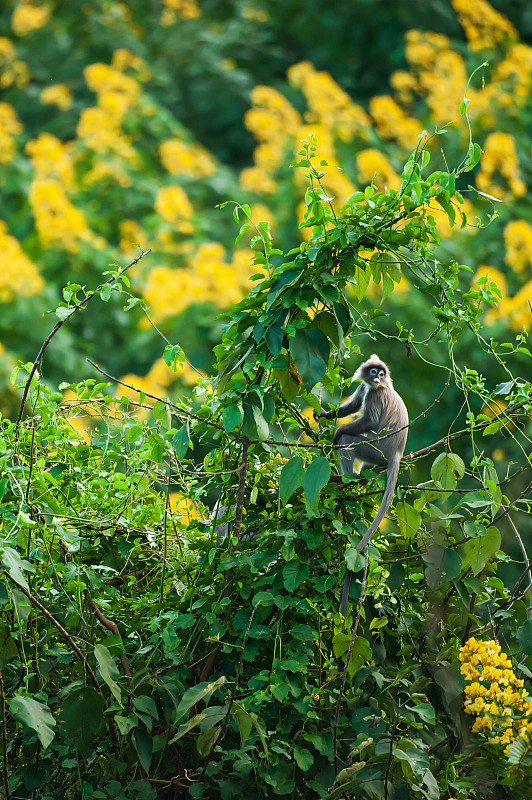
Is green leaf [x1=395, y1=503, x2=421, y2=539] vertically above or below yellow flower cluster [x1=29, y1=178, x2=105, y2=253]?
above

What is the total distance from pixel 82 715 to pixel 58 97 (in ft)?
18.1

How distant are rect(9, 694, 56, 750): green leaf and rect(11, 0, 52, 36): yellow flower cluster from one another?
6.21 metres

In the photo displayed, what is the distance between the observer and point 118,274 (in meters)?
1.63

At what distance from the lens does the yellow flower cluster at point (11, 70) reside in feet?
21.0

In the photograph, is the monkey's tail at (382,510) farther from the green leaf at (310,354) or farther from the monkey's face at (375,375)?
the monkey's face at (375,375)

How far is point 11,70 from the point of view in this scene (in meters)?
6.45

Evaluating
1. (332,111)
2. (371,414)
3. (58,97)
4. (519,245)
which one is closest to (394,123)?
(332,111)

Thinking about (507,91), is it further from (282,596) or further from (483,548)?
(282,596)

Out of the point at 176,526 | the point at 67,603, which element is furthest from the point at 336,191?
the point at 67,603

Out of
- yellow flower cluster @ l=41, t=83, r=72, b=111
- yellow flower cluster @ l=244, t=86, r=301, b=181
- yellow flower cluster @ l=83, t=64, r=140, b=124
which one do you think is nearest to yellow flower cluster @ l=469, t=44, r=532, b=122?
yellow flower cluster @ l=244, t=86, r=301, b=181

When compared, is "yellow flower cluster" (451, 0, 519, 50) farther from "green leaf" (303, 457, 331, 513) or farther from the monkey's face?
"green leaf" (303, 457, 331, 513)

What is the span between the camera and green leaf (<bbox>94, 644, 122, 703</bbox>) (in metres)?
1.49

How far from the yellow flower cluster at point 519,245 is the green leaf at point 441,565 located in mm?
3527

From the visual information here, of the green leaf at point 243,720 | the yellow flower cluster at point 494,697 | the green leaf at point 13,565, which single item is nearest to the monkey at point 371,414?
the yellow flower cluster at point 494,697
